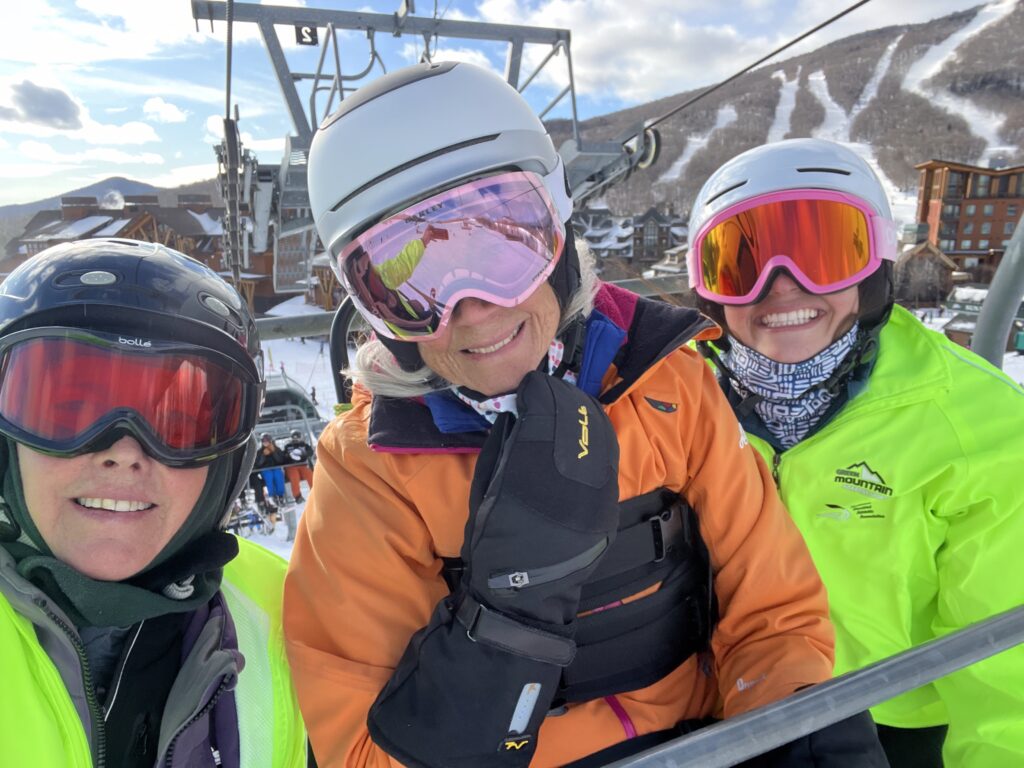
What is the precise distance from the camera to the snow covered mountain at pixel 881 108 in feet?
305

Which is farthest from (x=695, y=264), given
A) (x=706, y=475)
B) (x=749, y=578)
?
(x=749, y=578)

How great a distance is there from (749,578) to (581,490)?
50 cm

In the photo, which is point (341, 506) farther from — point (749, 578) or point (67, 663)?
point (749, 578)

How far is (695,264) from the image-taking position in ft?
6.69

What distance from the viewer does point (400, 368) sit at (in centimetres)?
138

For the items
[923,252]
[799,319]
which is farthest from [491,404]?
[923,252]

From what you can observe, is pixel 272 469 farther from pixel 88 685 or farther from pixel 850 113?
pixel 850 113

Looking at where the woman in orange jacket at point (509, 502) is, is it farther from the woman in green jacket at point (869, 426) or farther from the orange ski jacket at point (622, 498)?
the woman in green jacket at point (869, 426)

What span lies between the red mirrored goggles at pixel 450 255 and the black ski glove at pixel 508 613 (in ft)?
1.00

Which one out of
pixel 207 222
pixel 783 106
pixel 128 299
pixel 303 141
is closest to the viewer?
pixel 128 299

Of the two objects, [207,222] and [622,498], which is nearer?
[622,498]

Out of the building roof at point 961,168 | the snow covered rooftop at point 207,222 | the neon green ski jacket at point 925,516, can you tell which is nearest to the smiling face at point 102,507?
the neon green ski jacket at point 925,516

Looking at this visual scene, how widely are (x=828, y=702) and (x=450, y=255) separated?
3.28ft

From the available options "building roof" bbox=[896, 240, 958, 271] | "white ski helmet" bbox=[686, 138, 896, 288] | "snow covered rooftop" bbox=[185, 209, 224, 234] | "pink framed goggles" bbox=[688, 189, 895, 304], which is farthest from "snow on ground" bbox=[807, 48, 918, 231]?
"pink framed goggles" bbox=[688, 189, 895, 304]
